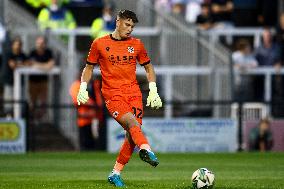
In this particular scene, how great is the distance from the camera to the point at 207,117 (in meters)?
26.3

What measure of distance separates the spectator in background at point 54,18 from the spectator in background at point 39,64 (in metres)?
1.41

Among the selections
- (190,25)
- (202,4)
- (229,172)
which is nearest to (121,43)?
(229,172)

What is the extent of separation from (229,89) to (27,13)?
6.00 metres

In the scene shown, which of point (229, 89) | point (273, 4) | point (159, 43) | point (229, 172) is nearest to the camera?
point (229, 172)

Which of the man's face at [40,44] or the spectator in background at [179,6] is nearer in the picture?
the man's face at [40,44]

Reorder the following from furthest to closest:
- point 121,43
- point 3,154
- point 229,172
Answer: point 3,154 < point 229,172 < point 121,43

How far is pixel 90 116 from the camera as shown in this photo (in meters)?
26.0

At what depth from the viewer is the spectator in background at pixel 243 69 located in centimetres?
2644

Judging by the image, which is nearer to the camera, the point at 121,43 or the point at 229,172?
the point at 121,43

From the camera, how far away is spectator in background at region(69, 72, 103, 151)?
25.8 meters

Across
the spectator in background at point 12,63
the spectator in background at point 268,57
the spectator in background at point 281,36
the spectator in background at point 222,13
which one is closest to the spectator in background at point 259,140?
the spectator in background at point 268,57

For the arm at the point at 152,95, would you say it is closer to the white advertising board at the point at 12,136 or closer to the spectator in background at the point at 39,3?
the white advertising board at the point at 12,136

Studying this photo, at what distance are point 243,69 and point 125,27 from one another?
473 inches

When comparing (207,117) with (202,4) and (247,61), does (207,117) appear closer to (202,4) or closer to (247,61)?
(247,61)
